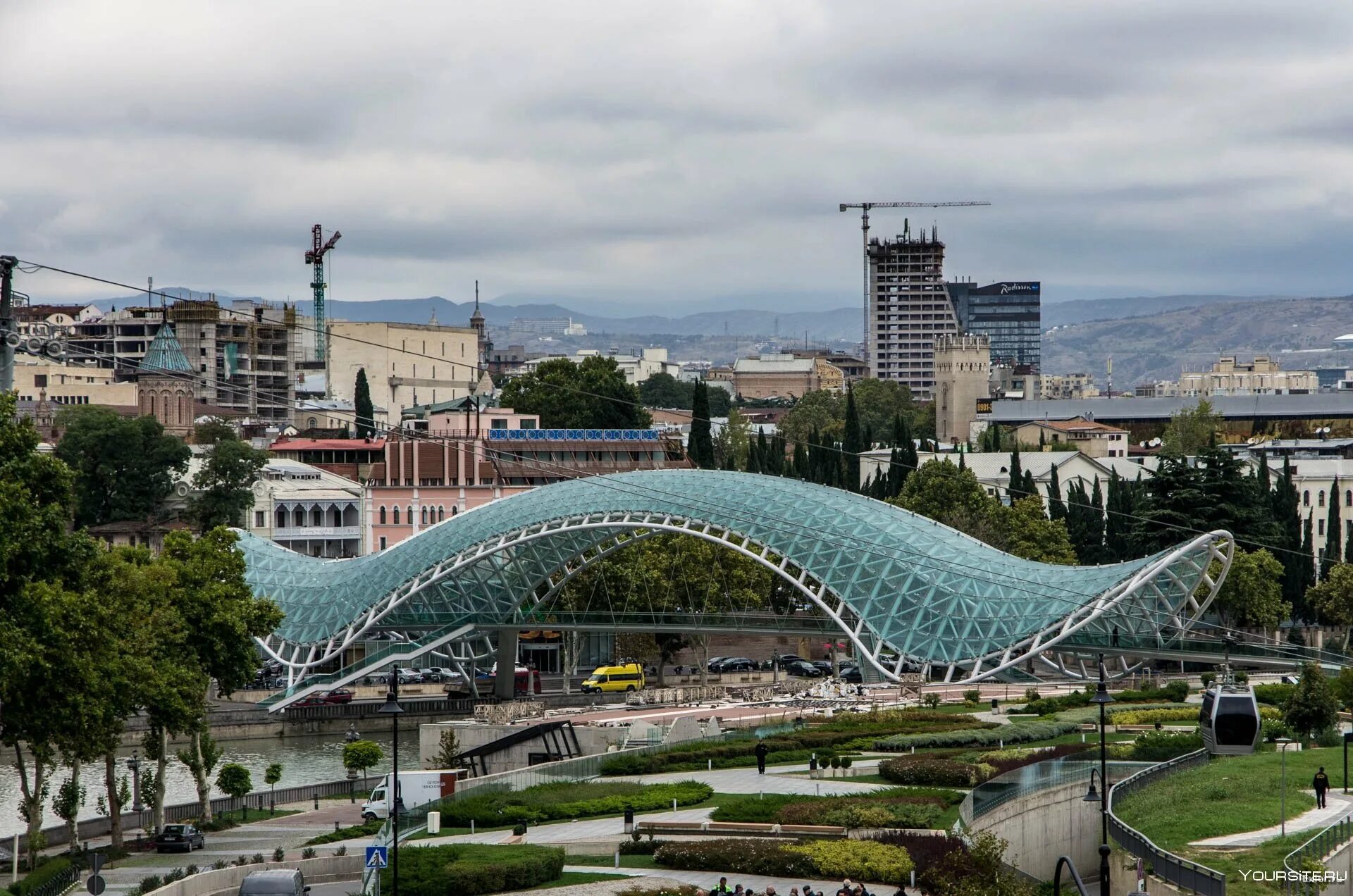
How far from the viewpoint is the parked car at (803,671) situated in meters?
97.8

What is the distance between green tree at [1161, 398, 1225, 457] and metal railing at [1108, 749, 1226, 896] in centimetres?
11402

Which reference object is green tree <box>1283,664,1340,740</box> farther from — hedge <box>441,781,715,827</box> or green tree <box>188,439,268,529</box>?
green tree <box>188,439,268,529</box>

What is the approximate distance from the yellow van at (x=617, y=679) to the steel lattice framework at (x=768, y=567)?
13.2 ft

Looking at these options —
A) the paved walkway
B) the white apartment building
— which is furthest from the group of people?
the white apartment building

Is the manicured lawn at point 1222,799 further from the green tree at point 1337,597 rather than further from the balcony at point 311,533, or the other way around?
the balcony at point 311,533

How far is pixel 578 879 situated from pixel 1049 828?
10447 millimetres

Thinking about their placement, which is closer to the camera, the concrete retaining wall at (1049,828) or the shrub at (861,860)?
the shrub at (861,860)

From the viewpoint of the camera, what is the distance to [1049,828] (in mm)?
45906

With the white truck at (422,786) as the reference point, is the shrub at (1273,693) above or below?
above

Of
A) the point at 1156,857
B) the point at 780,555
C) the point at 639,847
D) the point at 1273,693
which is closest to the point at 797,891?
the point at 639,847

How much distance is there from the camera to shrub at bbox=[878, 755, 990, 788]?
51.9 m

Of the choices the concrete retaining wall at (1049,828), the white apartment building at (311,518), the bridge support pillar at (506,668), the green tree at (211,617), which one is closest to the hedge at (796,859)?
the concrete retaining wall at (1049,828)

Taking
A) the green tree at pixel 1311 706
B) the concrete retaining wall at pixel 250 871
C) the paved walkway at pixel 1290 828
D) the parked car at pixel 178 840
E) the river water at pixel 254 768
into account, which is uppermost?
the green tree at pixel 1311 706

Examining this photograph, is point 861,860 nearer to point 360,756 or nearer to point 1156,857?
point 1156,857
